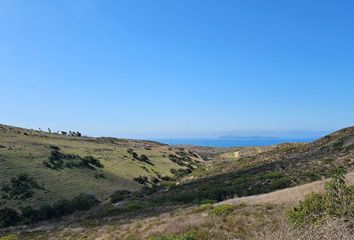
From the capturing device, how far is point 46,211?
39.4 metres

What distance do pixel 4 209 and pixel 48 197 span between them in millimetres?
6191

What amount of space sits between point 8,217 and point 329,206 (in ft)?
108

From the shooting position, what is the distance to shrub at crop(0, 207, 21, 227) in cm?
3547

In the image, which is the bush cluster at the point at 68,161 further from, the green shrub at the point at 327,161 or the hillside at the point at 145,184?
the green shrub at the point at 327,161

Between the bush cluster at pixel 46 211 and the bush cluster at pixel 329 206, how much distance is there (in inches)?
1212

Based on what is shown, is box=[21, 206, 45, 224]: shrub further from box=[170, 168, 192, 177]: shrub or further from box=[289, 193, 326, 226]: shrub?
box=[170, 168, 192, 177]: shrub

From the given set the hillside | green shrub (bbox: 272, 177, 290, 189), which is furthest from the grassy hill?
green shrub (bbox: 272, 177, 290, 189)

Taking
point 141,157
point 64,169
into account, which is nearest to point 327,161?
point 64,169

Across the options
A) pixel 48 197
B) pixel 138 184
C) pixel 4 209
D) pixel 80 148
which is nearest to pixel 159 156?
pixel 80 148

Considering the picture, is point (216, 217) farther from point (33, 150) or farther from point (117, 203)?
point (33, 150)

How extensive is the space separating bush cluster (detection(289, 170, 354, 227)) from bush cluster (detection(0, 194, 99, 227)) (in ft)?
101

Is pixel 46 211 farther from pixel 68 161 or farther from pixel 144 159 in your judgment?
pixel 144 159

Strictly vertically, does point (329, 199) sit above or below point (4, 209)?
above

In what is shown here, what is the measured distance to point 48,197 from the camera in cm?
4319
